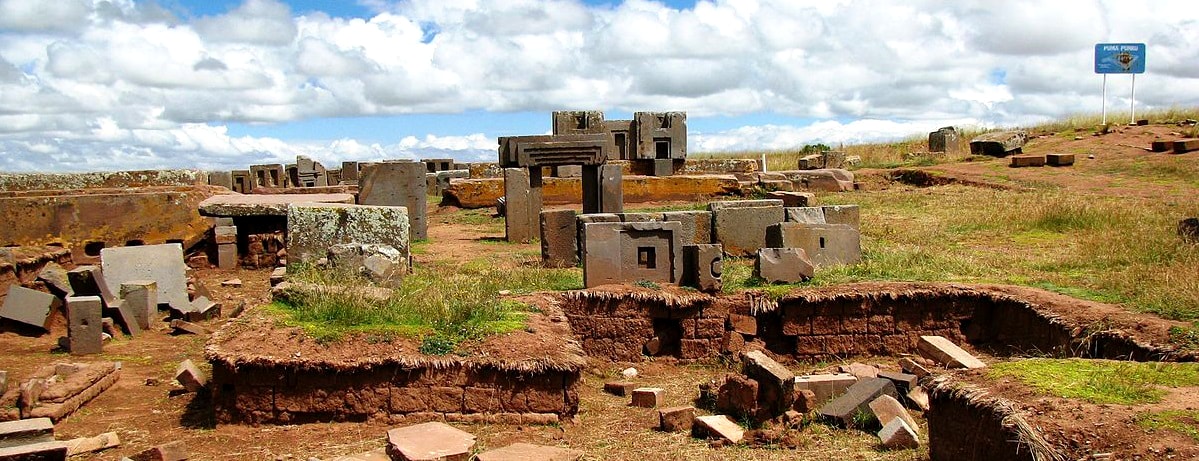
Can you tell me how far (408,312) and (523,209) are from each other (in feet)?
29.6

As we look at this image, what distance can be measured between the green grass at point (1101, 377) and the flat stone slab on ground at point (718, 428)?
5.81 ft

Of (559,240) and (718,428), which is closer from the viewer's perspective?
(718,428)

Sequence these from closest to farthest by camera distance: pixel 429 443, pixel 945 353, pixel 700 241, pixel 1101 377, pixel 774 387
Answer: pixel 1101 377
pixel 429 443
pixel 774 387
pixel 945 353
pixel 700 241

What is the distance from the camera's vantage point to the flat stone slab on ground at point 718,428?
725cm

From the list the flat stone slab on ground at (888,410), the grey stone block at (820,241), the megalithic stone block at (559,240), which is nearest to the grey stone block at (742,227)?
the grey stone block at (820,241)

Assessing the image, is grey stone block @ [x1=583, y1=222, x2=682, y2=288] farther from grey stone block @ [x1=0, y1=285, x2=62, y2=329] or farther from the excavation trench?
grey stone block @ [x1=0, y1=285, x2=62, y2=329]

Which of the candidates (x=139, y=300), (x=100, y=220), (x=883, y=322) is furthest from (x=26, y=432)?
(x=100, y=220)

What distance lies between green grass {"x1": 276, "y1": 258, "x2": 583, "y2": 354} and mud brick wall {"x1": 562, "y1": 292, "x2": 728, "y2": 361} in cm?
95

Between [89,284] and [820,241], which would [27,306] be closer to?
[89,284]

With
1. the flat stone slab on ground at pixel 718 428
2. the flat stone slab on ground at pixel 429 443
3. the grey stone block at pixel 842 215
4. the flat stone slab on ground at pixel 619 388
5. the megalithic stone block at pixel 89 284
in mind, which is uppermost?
the grey stone block at pixel 842 215

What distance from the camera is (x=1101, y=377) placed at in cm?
625

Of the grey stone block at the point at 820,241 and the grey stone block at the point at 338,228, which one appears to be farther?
the grey stone block at the point at 820,241

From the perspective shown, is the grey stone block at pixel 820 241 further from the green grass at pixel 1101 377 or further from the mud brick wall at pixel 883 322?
the green grass at pixel 1101 377

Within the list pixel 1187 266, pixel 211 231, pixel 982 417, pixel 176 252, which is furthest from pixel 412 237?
pixel 982 417
